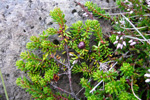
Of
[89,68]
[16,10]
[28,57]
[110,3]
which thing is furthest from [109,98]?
[16,10]

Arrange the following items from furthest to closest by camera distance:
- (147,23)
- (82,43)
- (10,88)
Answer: (10,88)
(82,43)
(147,23)

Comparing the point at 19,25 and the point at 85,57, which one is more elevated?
the point at 19,25

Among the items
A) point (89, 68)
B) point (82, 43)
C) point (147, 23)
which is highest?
point (147, 23)

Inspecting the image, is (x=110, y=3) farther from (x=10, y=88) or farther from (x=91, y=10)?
(x=10, y=88)

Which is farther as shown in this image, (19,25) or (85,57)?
(19,25)

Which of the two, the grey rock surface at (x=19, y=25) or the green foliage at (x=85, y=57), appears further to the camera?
the grey rock surface at (x=19, y=25)

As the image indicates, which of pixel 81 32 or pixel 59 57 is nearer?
pixel 59 57

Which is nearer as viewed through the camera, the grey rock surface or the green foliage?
the green foliage

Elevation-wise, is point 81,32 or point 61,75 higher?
point 81,32
